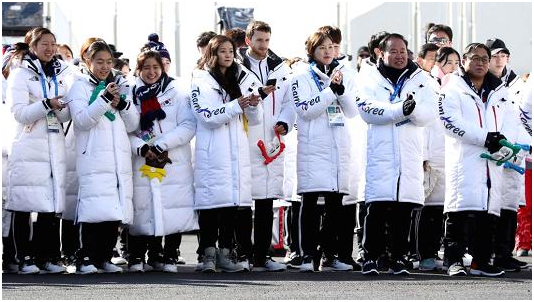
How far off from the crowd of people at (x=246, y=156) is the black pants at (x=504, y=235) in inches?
0.5

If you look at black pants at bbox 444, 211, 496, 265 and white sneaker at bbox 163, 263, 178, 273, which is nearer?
black pants at bbox 444, 211, 496, 265

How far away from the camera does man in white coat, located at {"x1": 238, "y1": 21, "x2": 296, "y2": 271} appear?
40.0 feet

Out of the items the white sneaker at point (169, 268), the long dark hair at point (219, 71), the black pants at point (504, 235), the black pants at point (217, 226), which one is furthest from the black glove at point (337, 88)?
the white sneaker at point (169, 268)

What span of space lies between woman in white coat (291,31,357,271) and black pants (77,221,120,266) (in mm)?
1482

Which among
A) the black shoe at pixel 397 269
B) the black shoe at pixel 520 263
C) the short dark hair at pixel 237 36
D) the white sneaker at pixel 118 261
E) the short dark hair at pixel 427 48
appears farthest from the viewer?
the short dark hair at pixel 427 48

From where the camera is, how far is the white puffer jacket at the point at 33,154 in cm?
1191

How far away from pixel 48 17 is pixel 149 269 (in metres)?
10.5

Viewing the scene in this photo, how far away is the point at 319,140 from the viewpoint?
474 inches

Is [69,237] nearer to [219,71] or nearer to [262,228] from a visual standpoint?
[262,228]

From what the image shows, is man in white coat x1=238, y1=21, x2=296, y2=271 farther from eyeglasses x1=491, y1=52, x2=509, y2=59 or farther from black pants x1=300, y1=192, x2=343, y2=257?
eyeglasses x1=491, y1=52, x2=509, y2=59

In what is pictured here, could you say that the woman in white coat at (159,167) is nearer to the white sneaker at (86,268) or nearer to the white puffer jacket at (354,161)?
the white sneaker at (86,268)

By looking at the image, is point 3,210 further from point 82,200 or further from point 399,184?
point 399,184

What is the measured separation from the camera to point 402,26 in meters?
33.5

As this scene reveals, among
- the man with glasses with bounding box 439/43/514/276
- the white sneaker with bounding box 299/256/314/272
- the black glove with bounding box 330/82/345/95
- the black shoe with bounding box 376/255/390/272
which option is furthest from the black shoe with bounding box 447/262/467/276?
the black glove with bounding box 330/82/345/95
